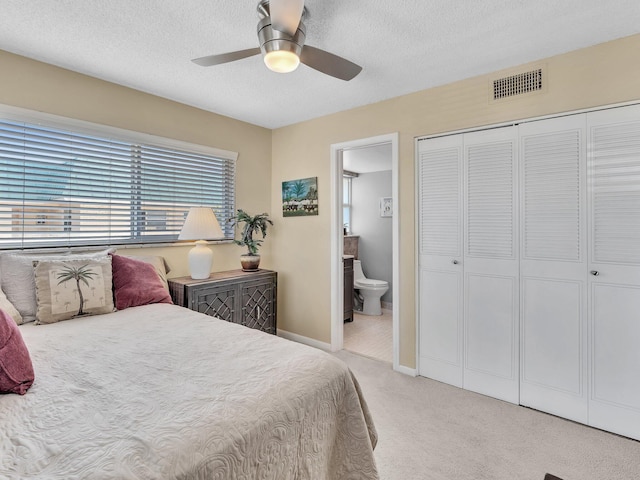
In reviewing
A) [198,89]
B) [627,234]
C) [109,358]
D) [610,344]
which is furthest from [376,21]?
[610,344]

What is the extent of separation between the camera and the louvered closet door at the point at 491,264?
2.45m

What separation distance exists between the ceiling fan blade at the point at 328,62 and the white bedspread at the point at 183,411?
60.9 inches

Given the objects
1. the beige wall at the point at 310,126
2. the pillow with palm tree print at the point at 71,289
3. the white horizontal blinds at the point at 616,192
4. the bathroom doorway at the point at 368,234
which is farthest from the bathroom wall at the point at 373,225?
the pillow with palm tree print at the point at 71,289

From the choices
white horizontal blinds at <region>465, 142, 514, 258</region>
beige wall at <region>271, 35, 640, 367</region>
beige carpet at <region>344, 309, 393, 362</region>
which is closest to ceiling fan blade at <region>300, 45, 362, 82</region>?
beige wall at <region>271, 35, 640, 367</region>

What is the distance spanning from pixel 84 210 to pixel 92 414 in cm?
205

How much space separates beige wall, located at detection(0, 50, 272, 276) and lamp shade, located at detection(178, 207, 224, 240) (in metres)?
0.37

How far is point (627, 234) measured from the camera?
204cm

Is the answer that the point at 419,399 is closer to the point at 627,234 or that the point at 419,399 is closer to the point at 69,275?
the point at 627,234

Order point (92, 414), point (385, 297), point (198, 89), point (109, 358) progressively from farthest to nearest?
point (385, 297) → point (198, 89) → point (109, 358) → point (92, 414)

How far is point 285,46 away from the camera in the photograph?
164 centimetres

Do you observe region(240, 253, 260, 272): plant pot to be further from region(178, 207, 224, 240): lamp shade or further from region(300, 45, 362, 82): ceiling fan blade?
region(300, 45, 362, 82): ceiling fan blade

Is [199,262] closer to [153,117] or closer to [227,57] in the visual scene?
[153,117]

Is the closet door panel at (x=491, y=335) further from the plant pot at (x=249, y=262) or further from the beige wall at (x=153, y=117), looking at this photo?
the beige wall at (x=153, y=117)

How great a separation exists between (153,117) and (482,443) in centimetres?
355
